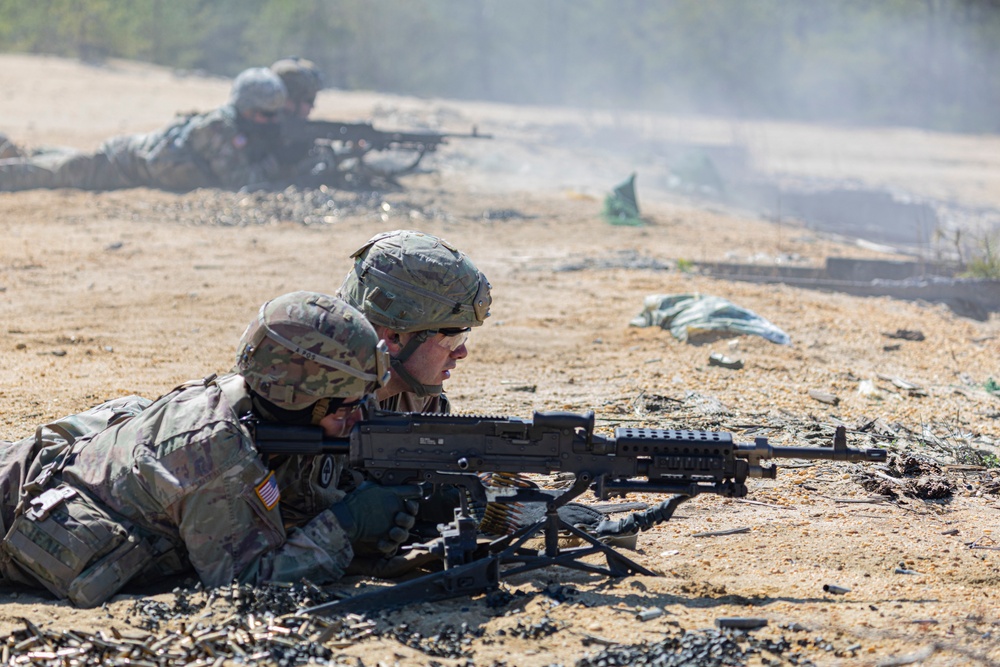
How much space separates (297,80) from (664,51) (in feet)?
95.1

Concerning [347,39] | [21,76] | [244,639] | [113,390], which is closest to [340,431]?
[244,639]

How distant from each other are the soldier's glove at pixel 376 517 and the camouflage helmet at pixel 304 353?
0.48 meters

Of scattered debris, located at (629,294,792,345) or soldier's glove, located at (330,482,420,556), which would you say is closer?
soldier's glove, located at (330,482,420,556)

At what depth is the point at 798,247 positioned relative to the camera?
14.9 metres

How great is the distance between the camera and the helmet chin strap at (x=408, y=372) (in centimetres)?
466

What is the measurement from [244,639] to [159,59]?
1239 inches

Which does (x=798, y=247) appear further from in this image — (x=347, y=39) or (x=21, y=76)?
(x=347, y=39)

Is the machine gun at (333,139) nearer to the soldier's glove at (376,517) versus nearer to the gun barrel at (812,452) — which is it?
the soldier's glove at (376,517)

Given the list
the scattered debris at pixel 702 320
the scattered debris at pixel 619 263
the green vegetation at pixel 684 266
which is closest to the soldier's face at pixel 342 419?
the scattered debris at pixel 702 320

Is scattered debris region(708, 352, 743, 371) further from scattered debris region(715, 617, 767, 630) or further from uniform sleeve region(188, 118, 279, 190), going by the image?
uniform sleeve region(188, 118, 279, 190)

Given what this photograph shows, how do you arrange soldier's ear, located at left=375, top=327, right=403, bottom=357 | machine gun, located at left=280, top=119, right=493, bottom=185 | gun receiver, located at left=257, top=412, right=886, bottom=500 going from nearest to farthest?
gun receiver, located at left=257, top=412, right=886, bottom=500 < soldier's ear, located at left=375, top=327, right=403, bottom=357 < machine gun, located at left=280, top=119, right=493, bottom=185

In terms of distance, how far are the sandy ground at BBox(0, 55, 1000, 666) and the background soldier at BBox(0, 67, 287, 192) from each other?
1.52 feet

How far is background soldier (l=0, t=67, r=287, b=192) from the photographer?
50.4 feet

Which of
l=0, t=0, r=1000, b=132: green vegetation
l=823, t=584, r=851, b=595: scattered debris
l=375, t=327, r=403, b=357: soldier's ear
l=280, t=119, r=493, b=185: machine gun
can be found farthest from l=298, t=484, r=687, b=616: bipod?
l=0, t=0, r=1000, b=132: green vegetation
